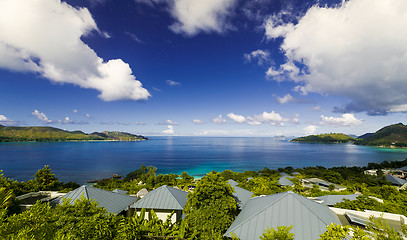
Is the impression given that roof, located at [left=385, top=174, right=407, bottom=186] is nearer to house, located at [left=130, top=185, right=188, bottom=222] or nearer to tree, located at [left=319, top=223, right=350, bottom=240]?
tree, located at [left=319, top=223, right=350, bottom=240]

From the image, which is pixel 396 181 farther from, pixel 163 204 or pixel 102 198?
pixel 102 198

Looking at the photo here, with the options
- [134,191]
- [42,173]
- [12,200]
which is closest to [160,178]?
[134,191]

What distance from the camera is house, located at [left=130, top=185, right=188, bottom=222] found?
17312 millimetres

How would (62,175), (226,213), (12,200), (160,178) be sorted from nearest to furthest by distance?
(226,213) → (12,200) → (160,178) → (62,175)

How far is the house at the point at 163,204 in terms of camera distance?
17.3 m

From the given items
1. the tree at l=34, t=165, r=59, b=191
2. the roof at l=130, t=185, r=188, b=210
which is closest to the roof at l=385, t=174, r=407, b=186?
the roof at l=130, t=185, r=188, b=210

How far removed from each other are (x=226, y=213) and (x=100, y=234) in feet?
26.1

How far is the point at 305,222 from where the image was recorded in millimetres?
10914

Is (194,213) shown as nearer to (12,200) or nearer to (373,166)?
(12,200)

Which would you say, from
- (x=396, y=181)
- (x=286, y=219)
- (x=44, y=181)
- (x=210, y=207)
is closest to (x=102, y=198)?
(x=210, y=207)

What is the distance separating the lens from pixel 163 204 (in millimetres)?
17547

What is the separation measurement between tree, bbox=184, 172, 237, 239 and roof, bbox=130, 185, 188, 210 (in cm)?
573

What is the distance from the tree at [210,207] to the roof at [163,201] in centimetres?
573

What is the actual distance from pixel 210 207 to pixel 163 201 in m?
8.05
